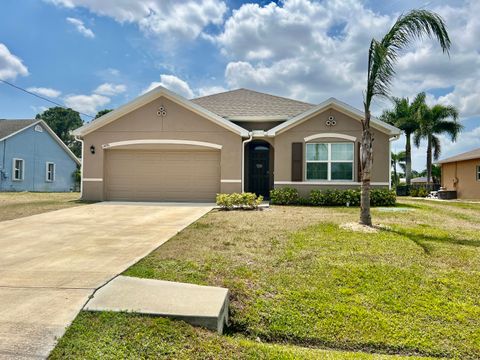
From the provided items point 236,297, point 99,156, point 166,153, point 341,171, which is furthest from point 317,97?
point 236,297

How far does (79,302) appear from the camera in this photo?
10.9 feet

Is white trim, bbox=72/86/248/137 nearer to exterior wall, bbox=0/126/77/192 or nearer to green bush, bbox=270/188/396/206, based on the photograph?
green bush, bbox=270/188/396/206

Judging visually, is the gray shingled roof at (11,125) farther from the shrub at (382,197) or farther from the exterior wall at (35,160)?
the shrub at (382,197)

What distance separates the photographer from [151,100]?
14242 mm

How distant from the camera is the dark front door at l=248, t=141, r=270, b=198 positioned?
16.0 meters

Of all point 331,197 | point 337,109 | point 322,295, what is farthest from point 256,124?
point 322,295

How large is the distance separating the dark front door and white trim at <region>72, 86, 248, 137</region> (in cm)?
234

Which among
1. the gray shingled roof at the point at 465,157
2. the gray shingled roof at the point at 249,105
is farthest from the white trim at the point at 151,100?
the gray shingled roof at the point at 465,157

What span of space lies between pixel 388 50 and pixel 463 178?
2095 centimetres

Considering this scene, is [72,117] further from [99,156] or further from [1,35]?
[99,156]

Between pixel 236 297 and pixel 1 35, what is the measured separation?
844 inches

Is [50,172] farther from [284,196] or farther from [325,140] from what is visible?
[325,140]

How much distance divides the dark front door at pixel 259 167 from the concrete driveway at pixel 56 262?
265 inches

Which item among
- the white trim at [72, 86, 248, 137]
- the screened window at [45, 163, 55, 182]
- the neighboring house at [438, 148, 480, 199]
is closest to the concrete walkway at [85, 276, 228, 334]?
the white trim at [72, 86, 248, 137]
